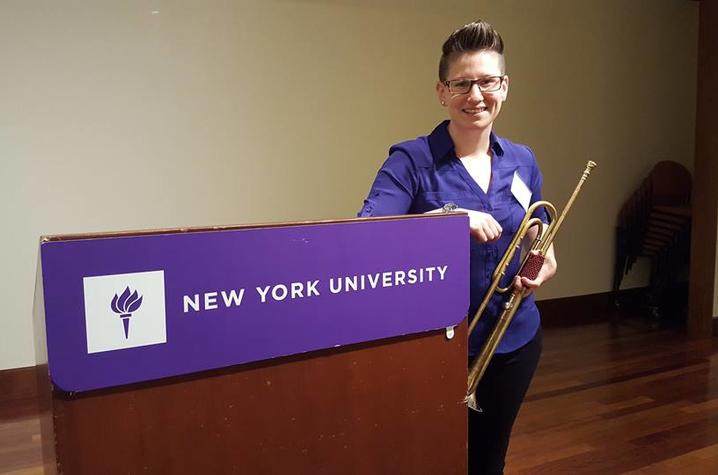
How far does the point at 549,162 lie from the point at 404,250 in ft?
13.1

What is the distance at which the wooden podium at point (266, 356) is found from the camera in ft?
2.46

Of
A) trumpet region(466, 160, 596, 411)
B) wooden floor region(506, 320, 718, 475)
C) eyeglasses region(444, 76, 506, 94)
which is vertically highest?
eyeglasses region(444, 76, 506, 94)

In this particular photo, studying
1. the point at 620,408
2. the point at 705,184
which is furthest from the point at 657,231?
the point at 620,408

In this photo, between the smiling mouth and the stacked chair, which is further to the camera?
the stacked chair

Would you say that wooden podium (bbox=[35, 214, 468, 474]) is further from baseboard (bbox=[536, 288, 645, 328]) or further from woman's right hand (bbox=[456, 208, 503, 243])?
baseboard (bbox=[536, 288, 645, 328])

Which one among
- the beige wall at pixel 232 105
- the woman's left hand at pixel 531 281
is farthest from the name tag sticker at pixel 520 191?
the beige wall at pixel 232 105

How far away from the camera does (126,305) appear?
0.76m

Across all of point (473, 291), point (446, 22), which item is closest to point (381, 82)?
point (446, 22)

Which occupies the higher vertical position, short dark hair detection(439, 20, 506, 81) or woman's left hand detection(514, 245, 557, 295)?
short dark hair detection(439, 20, 506, 81)

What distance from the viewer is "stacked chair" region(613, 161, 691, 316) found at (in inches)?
191

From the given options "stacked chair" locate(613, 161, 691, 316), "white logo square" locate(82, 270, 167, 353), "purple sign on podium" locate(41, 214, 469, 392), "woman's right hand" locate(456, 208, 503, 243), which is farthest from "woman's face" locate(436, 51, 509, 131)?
"stacked chair" locate(613, 161, 691, 316)

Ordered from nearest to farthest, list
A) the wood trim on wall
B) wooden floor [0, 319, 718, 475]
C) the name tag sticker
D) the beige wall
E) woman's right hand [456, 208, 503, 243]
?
woman's right hand [456, 208, 503, 243] → the name tag sticker → wooden floor [0, 319, 718, 475] → the beige wall → the wood trim on wall

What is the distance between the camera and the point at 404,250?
0.99 m

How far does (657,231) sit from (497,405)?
4.03m
